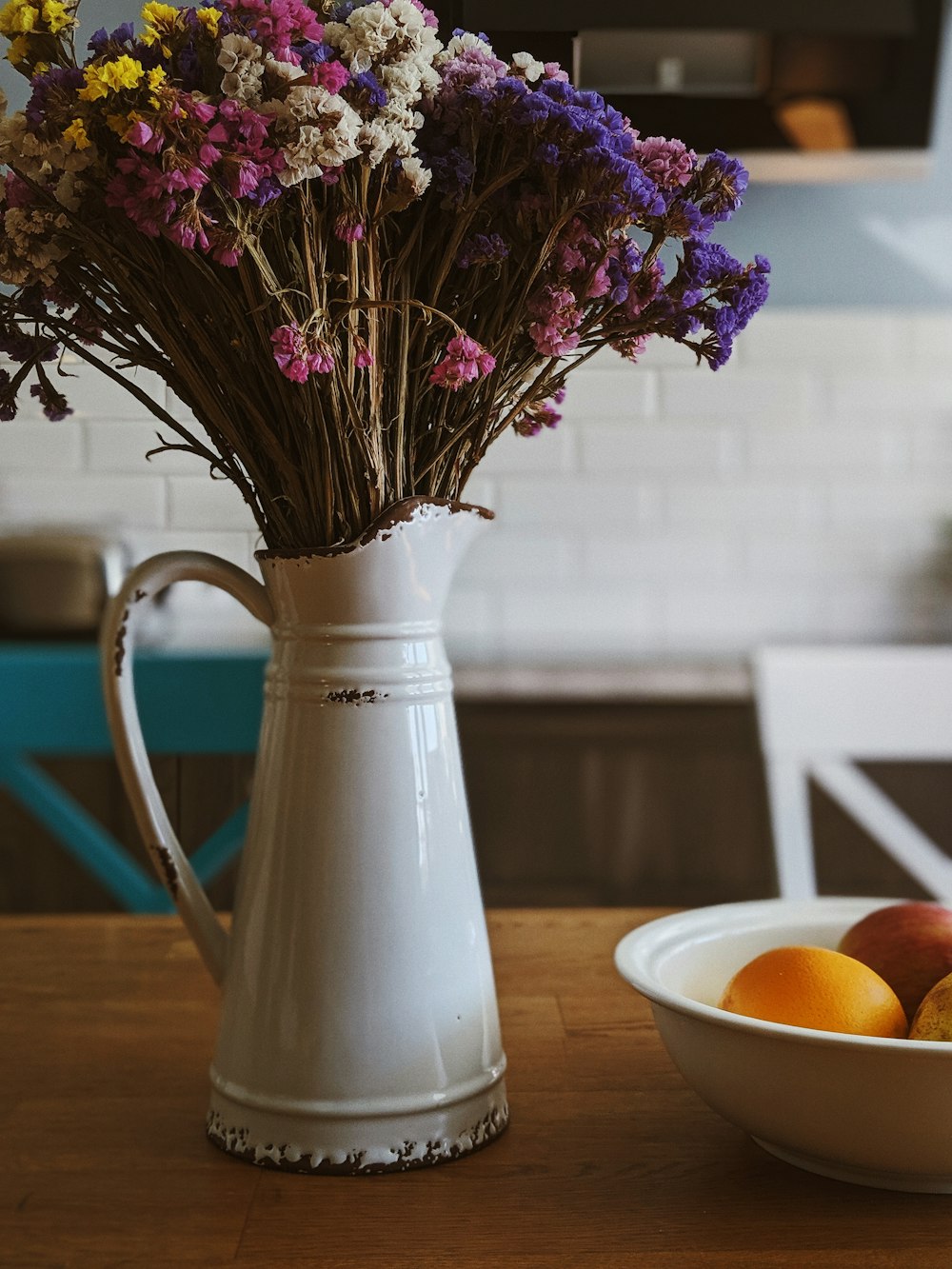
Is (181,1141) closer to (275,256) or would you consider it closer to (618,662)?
(275,256)

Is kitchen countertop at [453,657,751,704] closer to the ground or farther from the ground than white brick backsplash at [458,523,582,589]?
closer to the ground

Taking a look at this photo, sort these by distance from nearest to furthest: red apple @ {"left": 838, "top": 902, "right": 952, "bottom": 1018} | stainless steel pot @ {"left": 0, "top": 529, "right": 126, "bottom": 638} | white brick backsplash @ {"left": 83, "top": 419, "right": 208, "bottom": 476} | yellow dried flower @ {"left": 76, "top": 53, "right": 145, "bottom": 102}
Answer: yellow dried flower @ {"left": 76, "top": 53, "right": 145, "bottom": 102}
red apple @ {"left": 838, "top": 902, "right": 952, "bottom": 1018}
white brick backsplash @ {"left": 83, "top": 419, "right": 208, "bottom": 476}
stainless steel pot @ {"left": 0, "top": 529, "right": 126, "bottom": 638}

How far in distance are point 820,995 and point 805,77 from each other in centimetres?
184

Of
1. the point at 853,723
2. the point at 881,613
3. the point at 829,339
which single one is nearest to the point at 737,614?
the point at 881,613

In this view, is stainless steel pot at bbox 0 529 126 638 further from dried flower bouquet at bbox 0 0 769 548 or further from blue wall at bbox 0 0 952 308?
blue wall at bbox 0 0 952 308

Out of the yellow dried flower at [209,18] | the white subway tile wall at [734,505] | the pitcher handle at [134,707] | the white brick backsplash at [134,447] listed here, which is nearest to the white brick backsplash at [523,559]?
the white subway tile wall at [734,505]

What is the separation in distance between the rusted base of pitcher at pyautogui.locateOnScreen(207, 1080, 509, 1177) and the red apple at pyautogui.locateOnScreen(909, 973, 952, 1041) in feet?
0.63

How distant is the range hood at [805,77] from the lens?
72.0 inches

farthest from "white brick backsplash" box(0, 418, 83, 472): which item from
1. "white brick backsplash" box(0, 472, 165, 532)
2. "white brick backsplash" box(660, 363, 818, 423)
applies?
"white brick backsplash" box(660, 363, 818, 423)

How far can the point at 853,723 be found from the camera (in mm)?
1417

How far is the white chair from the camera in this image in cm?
140

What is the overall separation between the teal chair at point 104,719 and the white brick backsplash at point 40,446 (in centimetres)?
24

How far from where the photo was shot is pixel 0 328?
573 mm

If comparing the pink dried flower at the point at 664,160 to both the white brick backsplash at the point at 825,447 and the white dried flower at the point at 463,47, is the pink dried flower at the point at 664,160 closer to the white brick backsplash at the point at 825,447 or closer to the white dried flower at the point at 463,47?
the white dried flower at the point at 463,47
